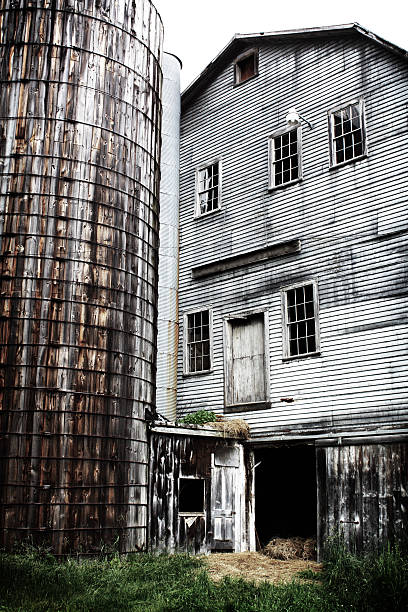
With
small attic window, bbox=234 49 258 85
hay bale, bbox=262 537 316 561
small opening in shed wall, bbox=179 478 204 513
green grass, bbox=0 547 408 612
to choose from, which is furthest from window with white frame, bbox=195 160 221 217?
green grass, bbox=0 547 408 612

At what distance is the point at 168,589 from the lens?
9508mm

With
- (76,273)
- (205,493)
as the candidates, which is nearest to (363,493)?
(205,493)

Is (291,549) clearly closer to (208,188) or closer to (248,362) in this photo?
(248,362)

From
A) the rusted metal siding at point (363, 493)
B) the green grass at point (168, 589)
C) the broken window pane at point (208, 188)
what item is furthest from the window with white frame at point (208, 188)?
the green grass at point (168, 589)

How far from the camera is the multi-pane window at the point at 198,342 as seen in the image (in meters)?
17.2

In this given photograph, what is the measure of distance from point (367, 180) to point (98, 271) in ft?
20.3

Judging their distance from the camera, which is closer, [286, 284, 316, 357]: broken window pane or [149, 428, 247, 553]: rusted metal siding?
[149, 428, 247, 553]: rusted metal siding

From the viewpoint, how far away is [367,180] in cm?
1454

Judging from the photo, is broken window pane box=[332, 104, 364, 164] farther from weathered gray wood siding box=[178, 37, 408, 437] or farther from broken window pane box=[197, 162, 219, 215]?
broken window pane box=[197, 162, 219, 215]

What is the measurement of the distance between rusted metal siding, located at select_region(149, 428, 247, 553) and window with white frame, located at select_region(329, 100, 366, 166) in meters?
6.75

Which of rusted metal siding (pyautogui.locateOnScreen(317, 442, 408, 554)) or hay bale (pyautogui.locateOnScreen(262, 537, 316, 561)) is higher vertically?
rusted metal siding (pyautogui.locateOnScreen(317, 442, 408, 554))

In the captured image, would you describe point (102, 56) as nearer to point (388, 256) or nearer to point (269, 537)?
point (388, 256)

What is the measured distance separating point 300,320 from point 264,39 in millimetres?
7639

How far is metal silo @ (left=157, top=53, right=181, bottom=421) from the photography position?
1739 centimetres
